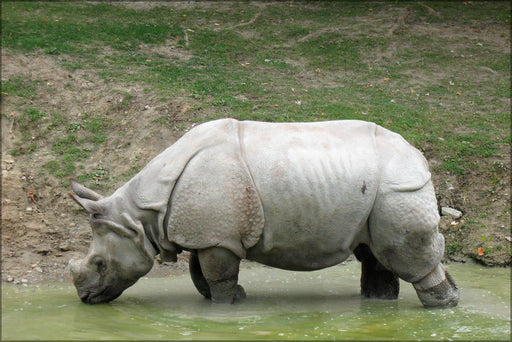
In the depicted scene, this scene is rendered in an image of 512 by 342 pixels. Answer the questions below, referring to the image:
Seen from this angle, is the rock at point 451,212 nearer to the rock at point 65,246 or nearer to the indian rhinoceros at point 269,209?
the indian rhinoceros at point 269,209

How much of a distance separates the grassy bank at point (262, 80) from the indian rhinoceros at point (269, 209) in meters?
3.28

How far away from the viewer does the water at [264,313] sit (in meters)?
6.05

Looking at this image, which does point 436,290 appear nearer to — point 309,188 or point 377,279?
point 377,279

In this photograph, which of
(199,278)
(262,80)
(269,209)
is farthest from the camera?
(262,80)

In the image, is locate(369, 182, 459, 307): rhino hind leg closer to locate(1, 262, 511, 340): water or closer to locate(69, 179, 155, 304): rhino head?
locate(1, 262, 511, 340): water

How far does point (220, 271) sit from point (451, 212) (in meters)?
4.66

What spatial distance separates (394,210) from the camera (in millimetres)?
6973

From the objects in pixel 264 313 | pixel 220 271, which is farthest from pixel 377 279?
pixel 220 271

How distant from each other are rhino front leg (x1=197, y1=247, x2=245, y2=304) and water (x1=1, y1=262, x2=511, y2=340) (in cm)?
12

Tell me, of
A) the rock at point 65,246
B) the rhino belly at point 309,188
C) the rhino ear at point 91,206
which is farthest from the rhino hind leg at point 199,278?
the rock at point 65,246

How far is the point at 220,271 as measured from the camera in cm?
718

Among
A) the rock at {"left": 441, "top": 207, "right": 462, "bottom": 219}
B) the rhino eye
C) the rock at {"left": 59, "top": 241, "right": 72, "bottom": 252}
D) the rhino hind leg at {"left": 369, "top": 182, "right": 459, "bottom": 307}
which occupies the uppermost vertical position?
the rhino hind leg at {"left": 369, "top": 182, "right": 459, "bottom": 307}

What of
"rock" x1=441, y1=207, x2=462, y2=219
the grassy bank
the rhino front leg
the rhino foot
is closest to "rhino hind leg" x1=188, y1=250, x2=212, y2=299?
the rhino front leg

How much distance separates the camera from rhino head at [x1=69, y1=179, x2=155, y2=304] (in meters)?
7.21
